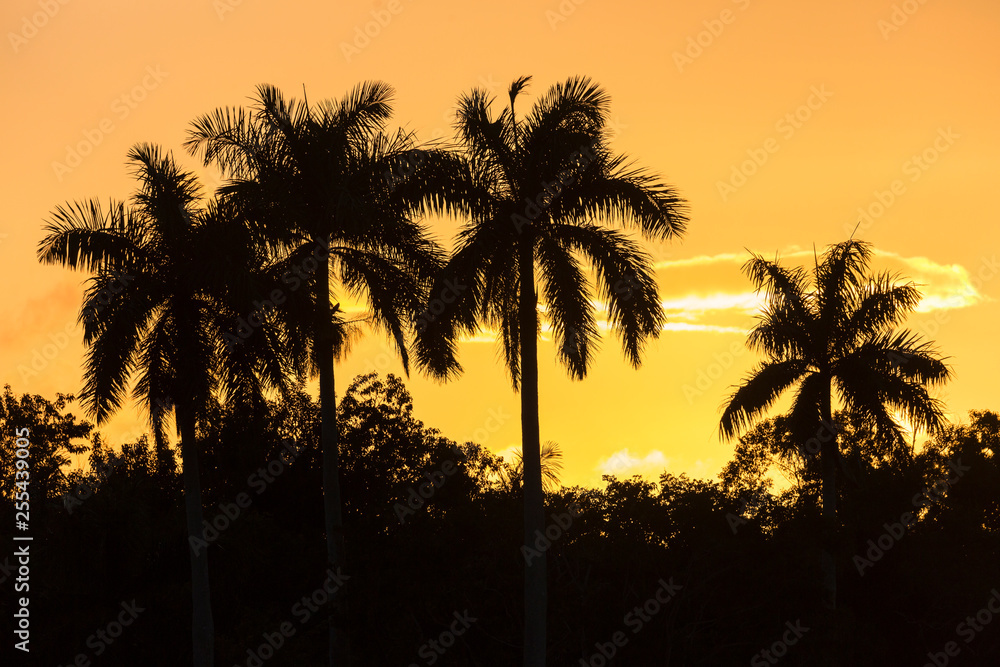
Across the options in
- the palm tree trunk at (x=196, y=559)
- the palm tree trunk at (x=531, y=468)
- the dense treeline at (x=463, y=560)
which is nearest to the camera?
the palm tree trunk at (x=531, y=468)

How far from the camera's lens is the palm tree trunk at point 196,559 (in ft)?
72.0

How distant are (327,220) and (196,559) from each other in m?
8.54

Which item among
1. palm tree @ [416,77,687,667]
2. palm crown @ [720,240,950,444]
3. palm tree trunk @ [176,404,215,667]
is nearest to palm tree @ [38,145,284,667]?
palm tree trunk @ [176,404,215,667]

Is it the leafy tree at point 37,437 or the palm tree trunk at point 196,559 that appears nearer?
the palm tree trunk at point 196,559

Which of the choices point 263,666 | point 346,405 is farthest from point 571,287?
point 346,405

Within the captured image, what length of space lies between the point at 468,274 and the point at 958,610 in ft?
92.2

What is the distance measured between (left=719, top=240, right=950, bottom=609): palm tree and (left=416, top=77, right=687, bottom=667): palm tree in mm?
11112

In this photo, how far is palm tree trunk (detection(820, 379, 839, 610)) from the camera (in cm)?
2683

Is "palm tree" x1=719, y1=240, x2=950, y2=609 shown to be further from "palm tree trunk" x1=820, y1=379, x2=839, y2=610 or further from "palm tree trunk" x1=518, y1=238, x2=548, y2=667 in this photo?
"palm tree trunk" x1=518, y1=238, x2=548, y2=667

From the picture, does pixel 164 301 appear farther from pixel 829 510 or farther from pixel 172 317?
pixel 829 510

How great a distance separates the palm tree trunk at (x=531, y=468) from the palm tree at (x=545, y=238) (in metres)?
0.03

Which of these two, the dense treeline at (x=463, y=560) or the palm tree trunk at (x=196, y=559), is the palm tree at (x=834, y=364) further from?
the palm tree trunk at (x=196, y=559)

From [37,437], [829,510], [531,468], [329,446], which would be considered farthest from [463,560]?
[37,437]

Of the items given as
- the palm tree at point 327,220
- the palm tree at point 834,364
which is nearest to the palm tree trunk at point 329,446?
the palm tree at point 327,220
